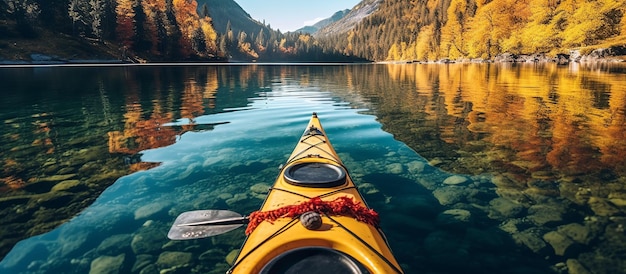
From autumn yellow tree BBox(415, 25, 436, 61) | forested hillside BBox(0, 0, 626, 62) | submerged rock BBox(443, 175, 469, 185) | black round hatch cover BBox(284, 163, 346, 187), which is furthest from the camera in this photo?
autumn yellow tree BBox(415, 25, 436, 61)

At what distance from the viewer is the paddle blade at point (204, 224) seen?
5.47m

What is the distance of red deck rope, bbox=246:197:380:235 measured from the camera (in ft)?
14.9

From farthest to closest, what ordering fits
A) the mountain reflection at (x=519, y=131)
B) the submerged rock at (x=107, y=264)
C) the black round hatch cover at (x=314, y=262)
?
A: the mountain reflection at (x=519, y=131) < the submerged rock at (x=107, y=264) < the black round hatch cover at (x=314, y=262)

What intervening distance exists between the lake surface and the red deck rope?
4.58 ft

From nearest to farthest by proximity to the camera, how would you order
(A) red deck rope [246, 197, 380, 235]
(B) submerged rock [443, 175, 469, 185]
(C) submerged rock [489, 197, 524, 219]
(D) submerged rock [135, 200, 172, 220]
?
1. (A) red deck rope [246, 197, 380, 235]
2. (C) submerged rock [489, 197, 524, 219]
3. (D) submerged rock [135, 200, 172, 220]
4. (B) submerged rock [443, 175, 469, 185]

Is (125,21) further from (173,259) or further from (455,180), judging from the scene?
(455,180)

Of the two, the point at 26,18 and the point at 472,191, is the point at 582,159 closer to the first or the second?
the point at 472,191

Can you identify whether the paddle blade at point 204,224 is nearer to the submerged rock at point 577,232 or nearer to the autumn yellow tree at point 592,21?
the submerged rock at point 577,232

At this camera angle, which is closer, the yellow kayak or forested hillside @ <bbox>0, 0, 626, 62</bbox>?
the yellow kayak

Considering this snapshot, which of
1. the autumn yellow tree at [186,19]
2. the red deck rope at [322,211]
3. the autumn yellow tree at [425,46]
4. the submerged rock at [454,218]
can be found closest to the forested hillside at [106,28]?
the autumn yellow tree at [186,19]

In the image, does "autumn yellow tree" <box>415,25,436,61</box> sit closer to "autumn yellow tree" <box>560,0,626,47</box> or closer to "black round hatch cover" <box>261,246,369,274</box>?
"autumn yellow tree" <box>560,0,626,47</box>

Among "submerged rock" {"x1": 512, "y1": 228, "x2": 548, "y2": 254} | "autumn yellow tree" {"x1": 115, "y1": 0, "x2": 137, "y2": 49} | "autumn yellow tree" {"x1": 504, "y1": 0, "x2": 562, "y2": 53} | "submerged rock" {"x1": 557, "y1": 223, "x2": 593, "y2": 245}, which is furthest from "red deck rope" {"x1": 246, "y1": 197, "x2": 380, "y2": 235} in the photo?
"autumn yellow tree" {"x1": 115, "y1": 0, "x2": 137, "y2": 49}

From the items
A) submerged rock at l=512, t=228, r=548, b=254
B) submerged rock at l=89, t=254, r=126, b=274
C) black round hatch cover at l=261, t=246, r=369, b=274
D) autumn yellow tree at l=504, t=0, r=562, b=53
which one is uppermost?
autumn yellow tree at l=504, t=0, r=562, b=53

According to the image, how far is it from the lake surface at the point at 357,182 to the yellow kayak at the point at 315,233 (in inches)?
58.6
